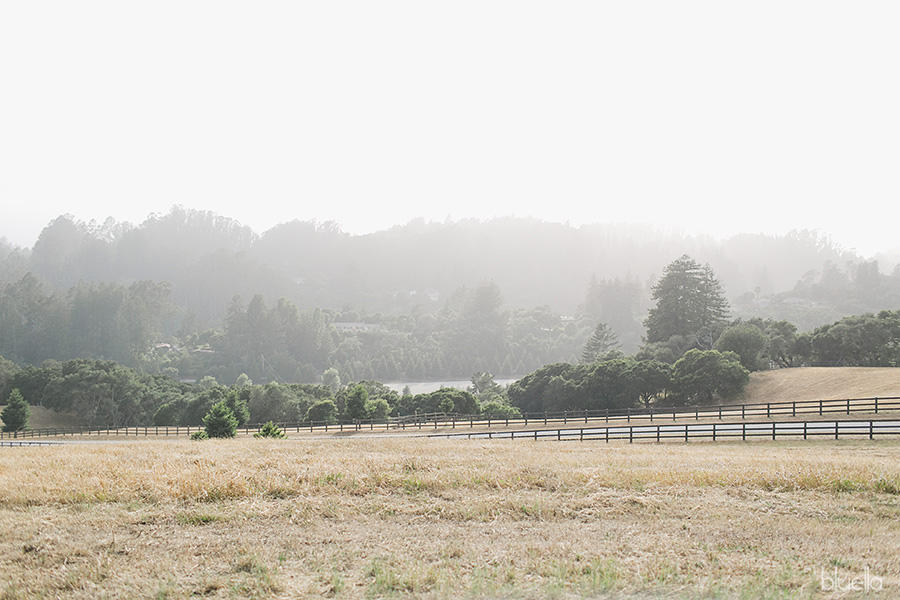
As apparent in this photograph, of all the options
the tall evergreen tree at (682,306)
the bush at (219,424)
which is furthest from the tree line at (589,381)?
the bush at (219,424)

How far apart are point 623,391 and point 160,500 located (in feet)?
198

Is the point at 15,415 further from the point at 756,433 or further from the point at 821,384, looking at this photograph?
the point at 821,384

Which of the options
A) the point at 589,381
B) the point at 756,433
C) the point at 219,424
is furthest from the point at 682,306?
the point at 219,424

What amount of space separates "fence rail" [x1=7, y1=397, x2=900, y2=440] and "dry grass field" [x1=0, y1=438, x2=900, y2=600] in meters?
25.3

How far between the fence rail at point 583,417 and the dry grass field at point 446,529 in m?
25.3

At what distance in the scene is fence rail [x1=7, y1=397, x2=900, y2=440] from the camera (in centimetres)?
3772

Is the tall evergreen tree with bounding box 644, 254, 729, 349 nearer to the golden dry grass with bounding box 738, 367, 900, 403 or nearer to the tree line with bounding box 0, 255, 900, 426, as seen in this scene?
the tree line with bounding box 0, 255, 900, 426

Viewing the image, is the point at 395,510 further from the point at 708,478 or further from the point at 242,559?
the point at 708,478

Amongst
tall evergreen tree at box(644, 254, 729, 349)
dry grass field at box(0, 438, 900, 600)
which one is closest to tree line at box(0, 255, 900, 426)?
tall evergreen tree at box(644, 254, 729, 349)

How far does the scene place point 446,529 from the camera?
33.9 ft

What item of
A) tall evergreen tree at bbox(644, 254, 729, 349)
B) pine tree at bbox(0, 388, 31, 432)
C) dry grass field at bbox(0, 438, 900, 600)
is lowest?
pine tree at bbox(0, 388, 31, 432)

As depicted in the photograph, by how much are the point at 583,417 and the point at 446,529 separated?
1563 inches

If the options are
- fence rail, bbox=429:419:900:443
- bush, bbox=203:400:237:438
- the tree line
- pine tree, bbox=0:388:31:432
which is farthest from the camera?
the tree line

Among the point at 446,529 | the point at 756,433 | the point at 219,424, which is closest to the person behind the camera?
the point at 446,529
